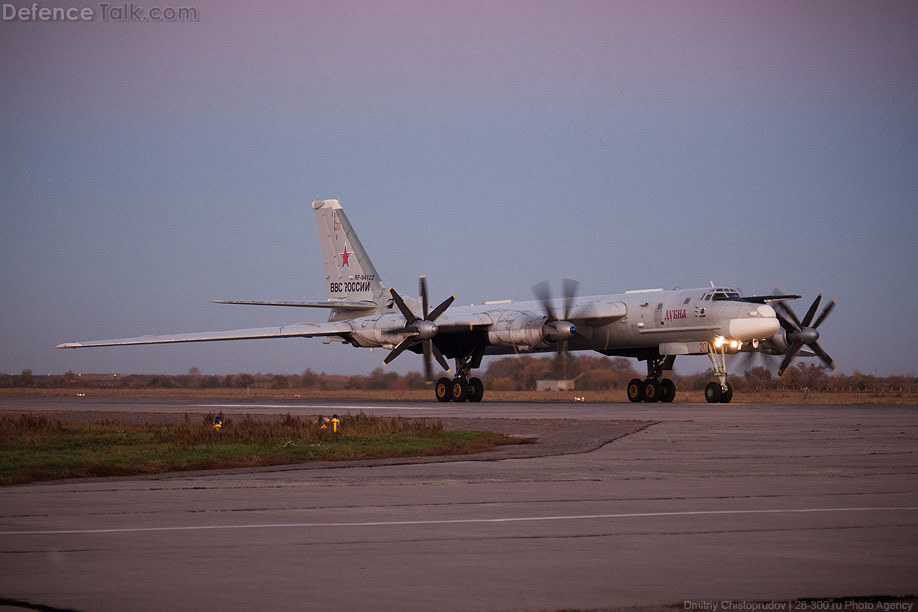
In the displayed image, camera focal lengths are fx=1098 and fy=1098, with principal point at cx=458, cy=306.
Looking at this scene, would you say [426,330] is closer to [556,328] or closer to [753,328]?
[556,328]

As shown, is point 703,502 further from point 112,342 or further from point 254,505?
point 112,342

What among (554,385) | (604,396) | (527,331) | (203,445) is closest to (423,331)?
(527,331)

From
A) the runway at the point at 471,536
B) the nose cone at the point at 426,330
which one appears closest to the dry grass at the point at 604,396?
the nose cone at the point at 426,330

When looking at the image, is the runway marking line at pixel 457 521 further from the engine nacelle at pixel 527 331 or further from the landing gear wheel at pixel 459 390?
the landing gear wheel at pixel 459 390

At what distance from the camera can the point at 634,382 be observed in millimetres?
44781

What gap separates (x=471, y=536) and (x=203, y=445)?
37.9 feet

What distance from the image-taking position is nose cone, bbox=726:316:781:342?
39.0 meters

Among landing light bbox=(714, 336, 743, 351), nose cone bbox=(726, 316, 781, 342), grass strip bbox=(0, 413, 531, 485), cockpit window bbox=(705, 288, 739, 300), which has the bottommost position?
grass strip bbox=(0, 413, 531, 485)

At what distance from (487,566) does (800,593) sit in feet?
6.45

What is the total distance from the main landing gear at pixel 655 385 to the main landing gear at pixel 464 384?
6.43 m

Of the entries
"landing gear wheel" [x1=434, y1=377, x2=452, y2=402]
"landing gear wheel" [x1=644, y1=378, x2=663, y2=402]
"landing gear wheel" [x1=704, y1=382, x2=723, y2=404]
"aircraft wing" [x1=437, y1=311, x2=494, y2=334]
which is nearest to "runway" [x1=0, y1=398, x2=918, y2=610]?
"landing gear wheel" [x1=704, y1=382, x2=723, y2=404]

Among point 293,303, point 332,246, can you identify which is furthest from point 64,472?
point 332,246

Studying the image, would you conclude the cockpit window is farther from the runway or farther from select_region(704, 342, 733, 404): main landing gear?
the runway

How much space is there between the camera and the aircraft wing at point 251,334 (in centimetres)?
4672
